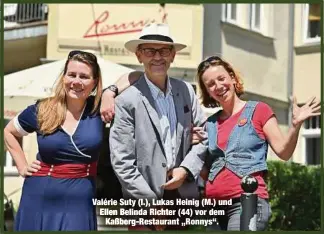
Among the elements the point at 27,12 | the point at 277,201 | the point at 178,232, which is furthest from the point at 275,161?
the point at 27,12

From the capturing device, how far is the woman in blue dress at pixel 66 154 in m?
4.94

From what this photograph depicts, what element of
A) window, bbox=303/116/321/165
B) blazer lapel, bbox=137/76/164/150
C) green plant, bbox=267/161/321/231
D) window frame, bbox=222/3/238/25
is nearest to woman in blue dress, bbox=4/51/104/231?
blazer lapel, bbox=137/76/164/150

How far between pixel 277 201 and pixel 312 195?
22.3 inches

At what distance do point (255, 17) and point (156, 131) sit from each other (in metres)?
10.7

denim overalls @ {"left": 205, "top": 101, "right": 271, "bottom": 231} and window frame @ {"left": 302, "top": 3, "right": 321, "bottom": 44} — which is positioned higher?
window frame @ {"left": 302, "top": 3, "right": 321, "bottom": 44}

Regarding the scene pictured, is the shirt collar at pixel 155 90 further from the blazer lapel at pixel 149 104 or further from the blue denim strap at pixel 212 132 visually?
the blue denim strap at pixel 212 132

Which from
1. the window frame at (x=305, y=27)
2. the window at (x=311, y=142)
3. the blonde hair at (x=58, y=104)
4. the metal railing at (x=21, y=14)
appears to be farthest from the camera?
the window frame at (x=305, y=27)

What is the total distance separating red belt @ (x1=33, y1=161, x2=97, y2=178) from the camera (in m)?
4.94

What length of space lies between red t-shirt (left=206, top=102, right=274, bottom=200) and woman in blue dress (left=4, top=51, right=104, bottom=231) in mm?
753

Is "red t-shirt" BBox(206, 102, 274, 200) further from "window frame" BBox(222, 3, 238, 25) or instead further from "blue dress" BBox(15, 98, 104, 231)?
"window frame" BBox(222, 3, 238, 25)

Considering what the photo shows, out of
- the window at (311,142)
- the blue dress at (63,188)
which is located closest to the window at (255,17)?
the window at (311,142)

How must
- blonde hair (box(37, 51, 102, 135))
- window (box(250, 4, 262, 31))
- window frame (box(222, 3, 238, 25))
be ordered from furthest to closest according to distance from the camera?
window (box(250, 4, 262, 31)) → window frame (box(222, 3, 238, 25)) → blonde hair (box(37, 51, 102, 135))

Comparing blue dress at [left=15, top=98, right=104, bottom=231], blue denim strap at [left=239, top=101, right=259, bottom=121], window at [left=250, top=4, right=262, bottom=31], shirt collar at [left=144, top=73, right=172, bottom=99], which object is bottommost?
blue dress at [left=15, top=98, right=104, bottom=231]

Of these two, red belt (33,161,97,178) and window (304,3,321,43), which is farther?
window (304,3,321,43)
